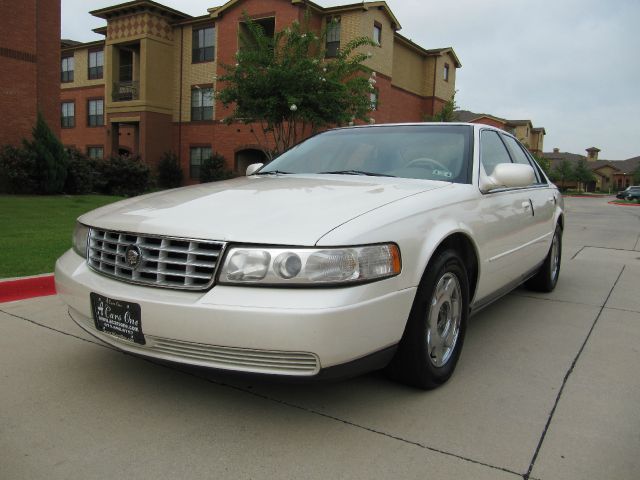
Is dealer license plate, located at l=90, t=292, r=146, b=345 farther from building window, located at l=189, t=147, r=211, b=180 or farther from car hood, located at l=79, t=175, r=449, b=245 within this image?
building window, located at l=189, t=147, r=211, b=180

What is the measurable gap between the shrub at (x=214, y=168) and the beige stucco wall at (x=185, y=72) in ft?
10.6

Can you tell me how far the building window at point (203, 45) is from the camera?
88.6 feet

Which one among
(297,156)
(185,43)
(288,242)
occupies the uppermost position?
(185,43)

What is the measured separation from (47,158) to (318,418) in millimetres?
15063

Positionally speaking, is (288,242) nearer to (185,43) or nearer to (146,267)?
(146,267)

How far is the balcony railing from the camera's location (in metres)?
28.8

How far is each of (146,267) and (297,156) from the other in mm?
2032

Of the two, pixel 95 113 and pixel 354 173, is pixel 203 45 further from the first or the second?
pixel 354 173

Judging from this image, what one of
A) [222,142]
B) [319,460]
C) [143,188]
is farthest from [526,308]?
[222,142]

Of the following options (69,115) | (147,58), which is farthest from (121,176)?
(69,115)

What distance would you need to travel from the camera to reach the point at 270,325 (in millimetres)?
2297

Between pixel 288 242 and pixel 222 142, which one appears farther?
pixel 222 142

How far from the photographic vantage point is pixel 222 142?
2733 cm

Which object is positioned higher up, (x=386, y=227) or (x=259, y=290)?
(x=386, y=227)
